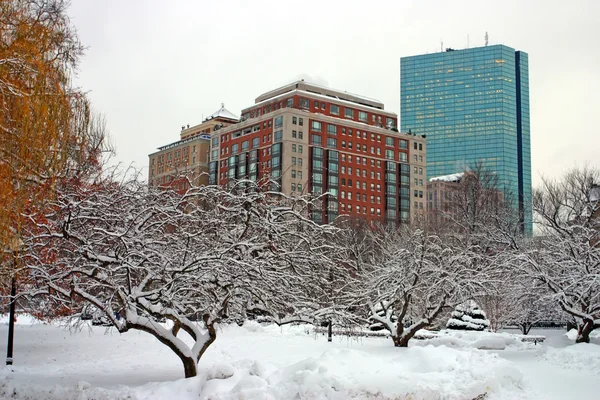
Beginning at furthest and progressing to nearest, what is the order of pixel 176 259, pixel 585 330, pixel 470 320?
1. pixel 470 320
2. pixel 585 330
3. pixel 176 259

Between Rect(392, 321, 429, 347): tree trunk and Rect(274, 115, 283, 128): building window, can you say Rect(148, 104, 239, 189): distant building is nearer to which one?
Rect(274, 115, 283, 128): building window

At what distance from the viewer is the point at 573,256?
2923cm

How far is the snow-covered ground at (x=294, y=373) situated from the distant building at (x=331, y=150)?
72.7m

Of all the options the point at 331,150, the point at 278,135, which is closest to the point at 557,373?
the point at 278,135

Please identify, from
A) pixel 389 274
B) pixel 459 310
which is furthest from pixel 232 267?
pixel 459 310

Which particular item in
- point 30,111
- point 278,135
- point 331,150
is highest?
point 278,135

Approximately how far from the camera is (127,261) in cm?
1462

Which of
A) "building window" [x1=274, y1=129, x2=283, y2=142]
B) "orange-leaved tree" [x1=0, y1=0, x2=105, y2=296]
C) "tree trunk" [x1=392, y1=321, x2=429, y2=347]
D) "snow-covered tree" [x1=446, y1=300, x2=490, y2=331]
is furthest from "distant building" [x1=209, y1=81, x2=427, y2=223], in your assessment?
"orange-leaved tree" [x1=0, y1=0, x2=105, y2=296]

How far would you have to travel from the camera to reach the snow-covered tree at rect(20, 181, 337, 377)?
14.7 meters

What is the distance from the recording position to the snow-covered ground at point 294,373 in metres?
14.5

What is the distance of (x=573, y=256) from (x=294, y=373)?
19.1m

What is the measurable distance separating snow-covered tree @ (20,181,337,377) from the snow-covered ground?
140 centimetres

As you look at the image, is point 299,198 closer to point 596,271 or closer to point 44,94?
point 44,94

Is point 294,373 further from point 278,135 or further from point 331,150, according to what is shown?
point 331,150
